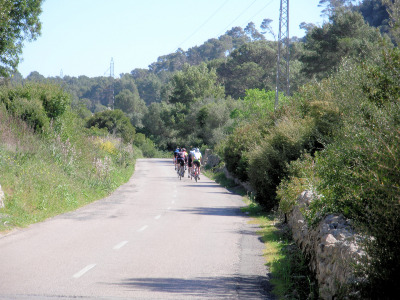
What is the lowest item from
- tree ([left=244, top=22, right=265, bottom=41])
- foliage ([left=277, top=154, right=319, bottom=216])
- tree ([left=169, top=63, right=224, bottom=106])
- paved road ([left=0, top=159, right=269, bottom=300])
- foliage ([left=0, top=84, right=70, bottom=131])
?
paved road ([left=0, top=159, right=269, bottom=300])

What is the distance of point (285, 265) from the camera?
9.95 meters

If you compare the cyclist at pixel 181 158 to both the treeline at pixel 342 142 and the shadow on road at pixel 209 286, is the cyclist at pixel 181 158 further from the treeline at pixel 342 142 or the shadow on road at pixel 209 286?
the shadow on road at pixel 209 286

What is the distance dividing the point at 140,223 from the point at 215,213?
444 cm

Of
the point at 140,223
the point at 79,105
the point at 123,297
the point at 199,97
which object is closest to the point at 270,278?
the point at 123,297

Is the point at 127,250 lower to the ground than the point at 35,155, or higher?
lower

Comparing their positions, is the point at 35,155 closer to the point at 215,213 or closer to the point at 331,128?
the point at 215,213

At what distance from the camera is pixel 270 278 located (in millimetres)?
9492

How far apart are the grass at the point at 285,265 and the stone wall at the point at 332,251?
0.21 m

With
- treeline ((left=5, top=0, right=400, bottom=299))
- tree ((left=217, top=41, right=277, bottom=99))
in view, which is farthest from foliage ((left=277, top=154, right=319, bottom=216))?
tree ((left=217, top=41, right=277, bottom=99))

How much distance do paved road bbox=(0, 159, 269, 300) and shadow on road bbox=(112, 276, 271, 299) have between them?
0.01 metres

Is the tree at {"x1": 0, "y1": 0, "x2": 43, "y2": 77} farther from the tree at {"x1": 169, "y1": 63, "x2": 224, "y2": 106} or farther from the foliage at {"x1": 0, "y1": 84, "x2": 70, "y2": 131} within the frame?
the tree at {"x1": 169, "y1": 63, "x2": 224, "y2": 106}

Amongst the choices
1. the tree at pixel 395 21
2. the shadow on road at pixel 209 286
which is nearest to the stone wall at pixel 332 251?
the shadow on road at pixel 209 286

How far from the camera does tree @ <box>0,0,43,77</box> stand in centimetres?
2860

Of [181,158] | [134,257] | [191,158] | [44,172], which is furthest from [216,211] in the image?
[181,158]
